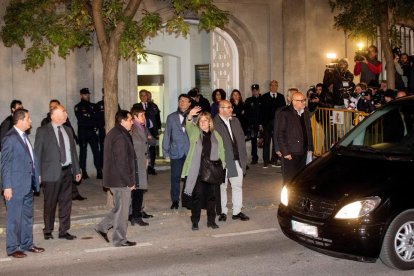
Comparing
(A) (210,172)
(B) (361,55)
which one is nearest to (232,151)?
(A) (210,172)

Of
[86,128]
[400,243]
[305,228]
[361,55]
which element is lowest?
[400,243]

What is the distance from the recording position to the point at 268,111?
1795 centimetres

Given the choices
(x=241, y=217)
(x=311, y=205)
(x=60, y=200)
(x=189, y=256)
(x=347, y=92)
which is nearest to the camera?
(x=311, y=205)

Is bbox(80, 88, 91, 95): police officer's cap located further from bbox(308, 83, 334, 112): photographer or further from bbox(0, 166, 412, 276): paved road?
bbox(308, 83, 334, 112): photographer

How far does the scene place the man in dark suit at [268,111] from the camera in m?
17.9

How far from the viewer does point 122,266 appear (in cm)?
946

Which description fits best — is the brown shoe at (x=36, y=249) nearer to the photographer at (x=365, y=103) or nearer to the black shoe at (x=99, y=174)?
the black shoe at (x=99, y=174)

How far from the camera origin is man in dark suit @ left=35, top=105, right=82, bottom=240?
10.9 meters

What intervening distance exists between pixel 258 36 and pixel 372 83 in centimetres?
298

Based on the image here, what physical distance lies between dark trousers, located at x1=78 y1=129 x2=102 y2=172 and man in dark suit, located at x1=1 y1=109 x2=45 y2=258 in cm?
616

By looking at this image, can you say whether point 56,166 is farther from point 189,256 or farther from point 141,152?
point 189,256

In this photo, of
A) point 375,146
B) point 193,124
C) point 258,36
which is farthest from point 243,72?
point 375,146

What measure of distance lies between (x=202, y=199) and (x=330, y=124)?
19.1ft

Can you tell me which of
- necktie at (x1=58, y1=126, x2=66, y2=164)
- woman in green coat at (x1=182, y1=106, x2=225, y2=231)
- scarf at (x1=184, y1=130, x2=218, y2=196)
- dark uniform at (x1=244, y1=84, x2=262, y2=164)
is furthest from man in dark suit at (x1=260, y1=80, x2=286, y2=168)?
necktie at (x1=58, y1=126, x2=66, y2=164)
